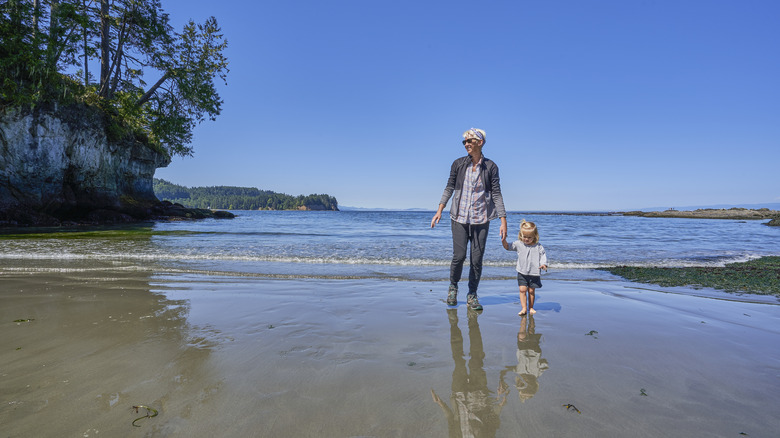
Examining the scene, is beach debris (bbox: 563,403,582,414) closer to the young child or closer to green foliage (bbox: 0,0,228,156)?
the young child

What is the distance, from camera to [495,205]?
4.68m

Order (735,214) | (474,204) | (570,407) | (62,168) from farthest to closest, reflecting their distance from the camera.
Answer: (735,214), (62,168), (474,204), (570,407)

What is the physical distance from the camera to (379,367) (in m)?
2.69

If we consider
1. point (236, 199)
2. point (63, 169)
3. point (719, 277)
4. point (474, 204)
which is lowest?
point (719, 277)

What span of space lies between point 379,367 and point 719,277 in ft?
27.5

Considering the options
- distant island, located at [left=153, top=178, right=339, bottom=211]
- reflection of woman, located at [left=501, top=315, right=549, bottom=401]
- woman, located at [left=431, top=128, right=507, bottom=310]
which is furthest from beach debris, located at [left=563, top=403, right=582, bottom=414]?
distant island, located at [left=153, top=178, right=339, bottom=211]

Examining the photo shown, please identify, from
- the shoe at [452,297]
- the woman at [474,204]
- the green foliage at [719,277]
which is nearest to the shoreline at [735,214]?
the green foliage at [719,277]

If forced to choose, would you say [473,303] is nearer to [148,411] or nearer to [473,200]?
[473,200]

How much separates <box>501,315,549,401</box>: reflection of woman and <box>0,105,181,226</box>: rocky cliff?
79.7 feet

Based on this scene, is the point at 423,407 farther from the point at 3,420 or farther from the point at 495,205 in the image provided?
the point at 495,205

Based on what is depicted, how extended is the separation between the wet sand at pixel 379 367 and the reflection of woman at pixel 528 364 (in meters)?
0.02

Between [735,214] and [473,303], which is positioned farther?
[735,214]

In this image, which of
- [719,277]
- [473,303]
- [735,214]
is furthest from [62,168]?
[735,214]

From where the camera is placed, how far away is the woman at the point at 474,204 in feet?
15.1
